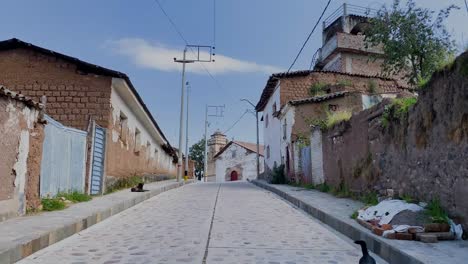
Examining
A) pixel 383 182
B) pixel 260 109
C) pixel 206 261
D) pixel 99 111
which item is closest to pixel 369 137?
pixel 383 182

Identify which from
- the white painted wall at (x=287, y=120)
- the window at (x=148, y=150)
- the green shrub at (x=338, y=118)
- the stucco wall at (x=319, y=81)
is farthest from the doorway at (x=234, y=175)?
the green shrub at (x=338, y=118)

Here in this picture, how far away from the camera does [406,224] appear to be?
5500mm

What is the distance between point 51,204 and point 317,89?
18.0m

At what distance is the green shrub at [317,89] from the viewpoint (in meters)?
23.0

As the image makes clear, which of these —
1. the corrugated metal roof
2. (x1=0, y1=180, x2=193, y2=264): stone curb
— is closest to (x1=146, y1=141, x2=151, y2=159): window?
the corrugated metal roof

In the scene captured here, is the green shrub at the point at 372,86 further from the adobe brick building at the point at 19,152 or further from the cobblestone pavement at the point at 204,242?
the adobe brick building at the point at 19,152

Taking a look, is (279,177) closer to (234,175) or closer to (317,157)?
(317,157)

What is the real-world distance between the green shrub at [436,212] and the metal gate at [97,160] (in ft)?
28.2

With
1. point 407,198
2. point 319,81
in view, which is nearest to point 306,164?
point 319,81

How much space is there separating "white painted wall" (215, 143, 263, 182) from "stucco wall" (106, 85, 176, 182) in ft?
93.9

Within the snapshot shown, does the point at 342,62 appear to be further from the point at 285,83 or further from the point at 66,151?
the point at 66,151

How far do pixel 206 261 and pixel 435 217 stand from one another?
334 centimetres

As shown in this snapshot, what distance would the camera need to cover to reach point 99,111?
481 inches

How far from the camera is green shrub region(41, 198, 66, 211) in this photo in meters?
7.53
